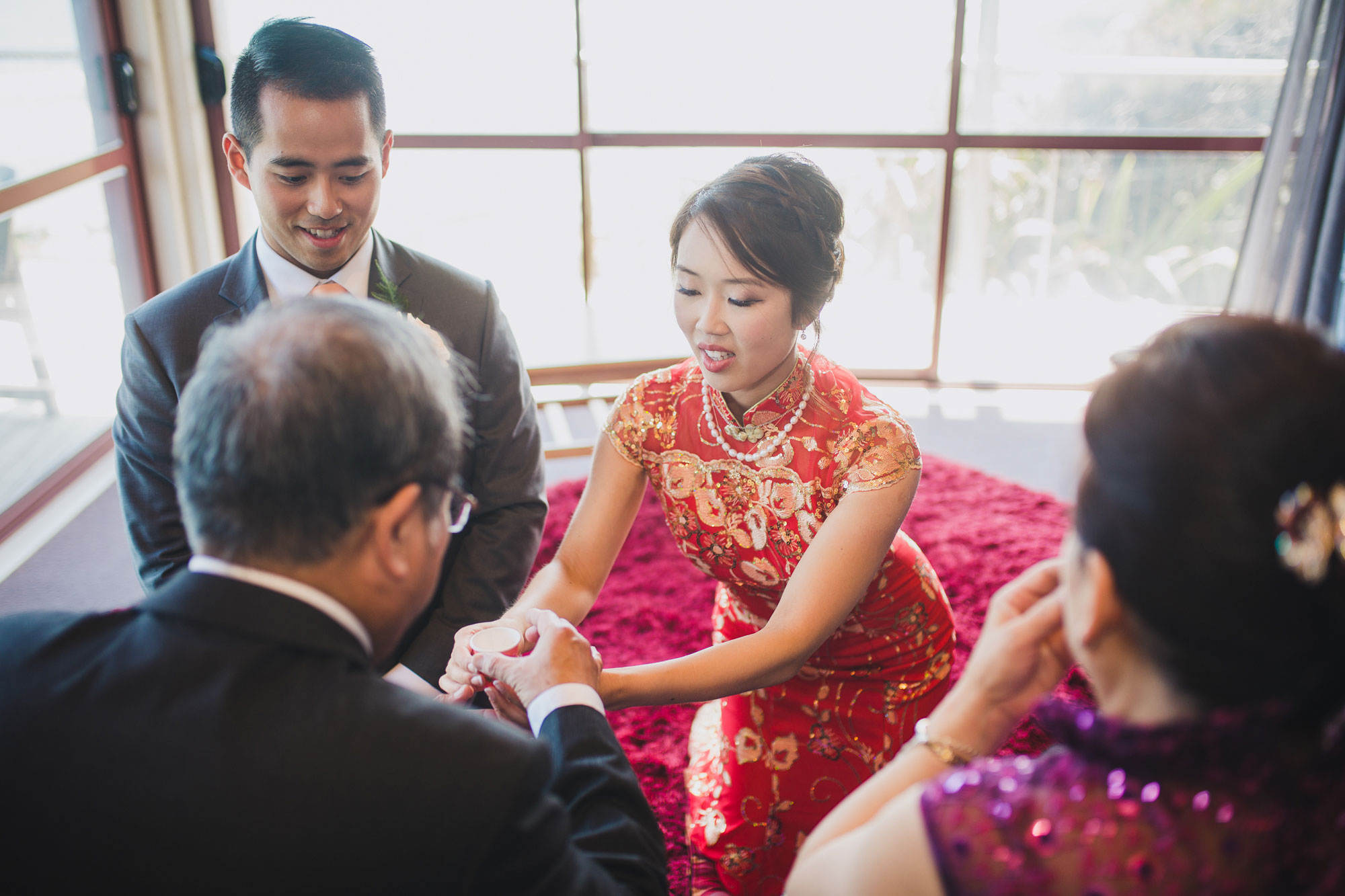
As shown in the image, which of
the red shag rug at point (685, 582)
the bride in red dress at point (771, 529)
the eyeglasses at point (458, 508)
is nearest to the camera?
the eyeglasses at point (458, 508)

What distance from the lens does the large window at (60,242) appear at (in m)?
3.05

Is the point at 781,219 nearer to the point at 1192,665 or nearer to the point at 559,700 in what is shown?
the point at 559,700

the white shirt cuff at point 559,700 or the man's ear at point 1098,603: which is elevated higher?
the man's ear at point 1098,603

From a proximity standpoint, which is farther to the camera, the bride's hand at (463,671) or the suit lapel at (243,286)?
the suit lapel at (243,286)

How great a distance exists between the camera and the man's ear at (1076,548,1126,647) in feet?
2.58

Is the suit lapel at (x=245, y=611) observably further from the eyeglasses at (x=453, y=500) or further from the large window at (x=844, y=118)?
the large window at (x=844, y=118)

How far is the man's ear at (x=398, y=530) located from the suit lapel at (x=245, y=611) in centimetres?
8

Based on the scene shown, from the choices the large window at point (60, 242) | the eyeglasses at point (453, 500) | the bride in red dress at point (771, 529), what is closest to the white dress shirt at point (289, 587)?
the eyeglasses at point (453, 500)

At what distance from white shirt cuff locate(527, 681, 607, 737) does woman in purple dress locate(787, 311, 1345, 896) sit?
1.34ft

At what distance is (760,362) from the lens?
1.59m

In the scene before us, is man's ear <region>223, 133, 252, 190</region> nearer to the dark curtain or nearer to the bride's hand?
the bride's hand

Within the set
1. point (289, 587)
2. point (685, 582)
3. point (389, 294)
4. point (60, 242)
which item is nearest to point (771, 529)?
point (389, 294)

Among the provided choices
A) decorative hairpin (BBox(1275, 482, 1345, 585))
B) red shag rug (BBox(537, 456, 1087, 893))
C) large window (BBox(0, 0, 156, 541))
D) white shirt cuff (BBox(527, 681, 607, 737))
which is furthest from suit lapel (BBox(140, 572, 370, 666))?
large window (BBox(0, 0, 156, 541))

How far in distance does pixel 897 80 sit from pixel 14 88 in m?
3.25
